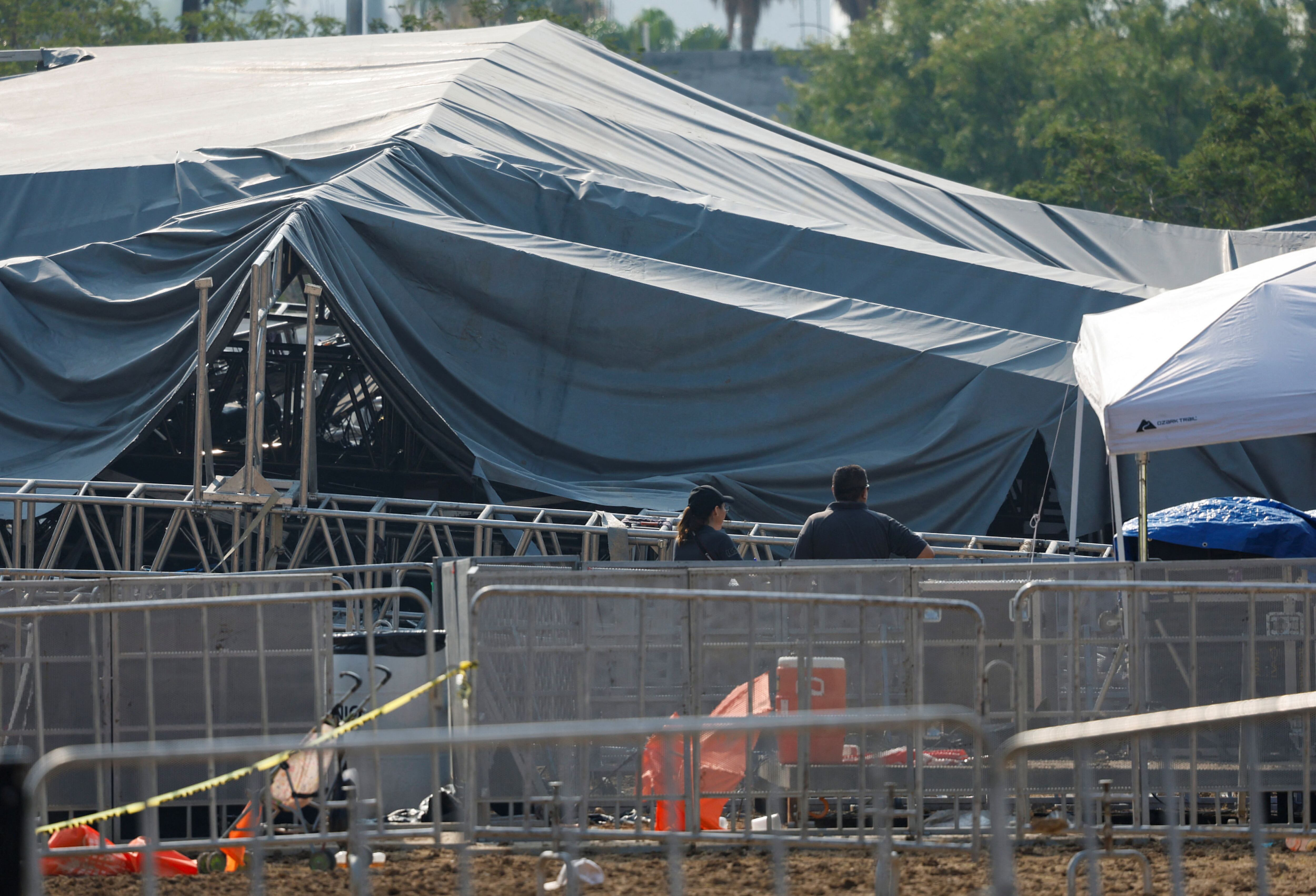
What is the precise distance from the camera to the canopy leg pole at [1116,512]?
8766 millimetres

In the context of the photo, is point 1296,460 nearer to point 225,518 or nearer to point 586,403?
point 586,403

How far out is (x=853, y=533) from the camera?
828 centimetres

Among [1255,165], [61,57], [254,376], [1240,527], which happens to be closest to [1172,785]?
[1240,527]

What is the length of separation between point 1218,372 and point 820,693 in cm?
350

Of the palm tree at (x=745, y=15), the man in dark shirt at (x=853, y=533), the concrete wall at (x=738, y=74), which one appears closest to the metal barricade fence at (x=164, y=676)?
the man in dark shirt at (x=853, y=533)

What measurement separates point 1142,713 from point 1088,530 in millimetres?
5072

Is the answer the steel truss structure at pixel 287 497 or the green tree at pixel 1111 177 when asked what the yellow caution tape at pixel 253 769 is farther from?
the green tree at pixel 1111 177

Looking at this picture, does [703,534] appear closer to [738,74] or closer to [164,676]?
[164,676]

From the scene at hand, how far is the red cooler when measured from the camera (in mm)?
6312

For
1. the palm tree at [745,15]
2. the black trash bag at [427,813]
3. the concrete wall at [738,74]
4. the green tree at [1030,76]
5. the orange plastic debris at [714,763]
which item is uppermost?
the palm tree at [745,15]

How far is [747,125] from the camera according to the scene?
20906 millimetres

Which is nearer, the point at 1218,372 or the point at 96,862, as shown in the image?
the point at 96,862

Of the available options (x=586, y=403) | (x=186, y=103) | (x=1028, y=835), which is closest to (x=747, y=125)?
(x=186, y=103)

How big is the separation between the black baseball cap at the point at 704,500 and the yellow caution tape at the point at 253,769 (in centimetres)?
270
